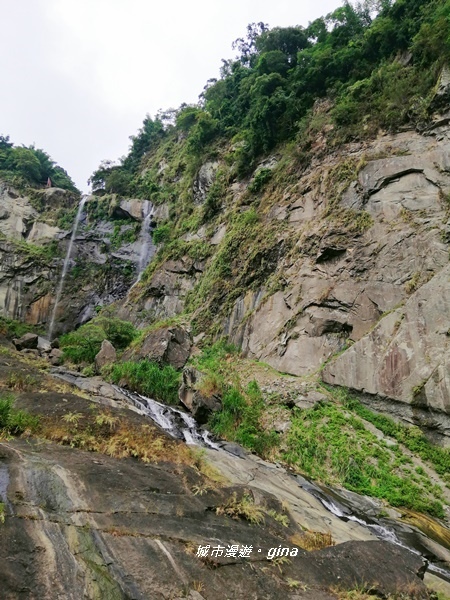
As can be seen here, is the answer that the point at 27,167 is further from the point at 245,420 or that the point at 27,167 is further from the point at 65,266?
the point at 245,420

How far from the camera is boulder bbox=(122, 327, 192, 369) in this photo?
54.4 ft

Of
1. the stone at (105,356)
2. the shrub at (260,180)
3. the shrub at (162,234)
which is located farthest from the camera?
the shrub at (162,234)

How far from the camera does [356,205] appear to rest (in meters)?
15.6

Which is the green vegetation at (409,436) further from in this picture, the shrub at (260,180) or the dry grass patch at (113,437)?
the shrub at (260,180)

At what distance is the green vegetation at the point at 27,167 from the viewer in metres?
42.8

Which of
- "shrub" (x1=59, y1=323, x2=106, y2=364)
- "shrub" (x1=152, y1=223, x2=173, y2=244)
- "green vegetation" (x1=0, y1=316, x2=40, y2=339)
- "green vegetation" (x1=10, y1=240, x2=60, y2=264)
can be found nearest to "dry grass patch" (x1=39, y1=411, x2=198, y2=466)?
"shrub" (x1=59, y1=323, x2=106, y2=364)

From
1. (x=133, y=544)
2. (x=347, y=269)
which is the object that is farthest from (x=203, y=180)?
(x=133, y=544)

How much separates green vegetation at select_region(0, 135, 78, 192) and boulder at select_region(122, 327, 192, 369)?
1353 inches

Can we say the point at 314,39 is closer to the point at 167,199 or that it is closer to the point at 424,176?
the point at 167,199

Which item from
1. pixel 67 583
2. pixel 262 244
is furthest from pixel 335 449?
pixel 262 244

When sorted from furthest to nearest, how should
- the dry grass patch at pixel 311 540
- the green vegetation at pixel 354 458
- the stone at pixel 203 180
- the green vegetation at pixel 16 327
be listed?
the stone at pixel 203 180 → the green vegetation at pixel 16 327 → the green vegetation at pixel 354 458 → the dry grass patch at pixel 311 540

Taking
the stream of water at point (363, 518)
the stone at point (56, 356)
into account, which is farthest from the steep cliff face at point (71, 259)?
the stream of water at point (363, 518)

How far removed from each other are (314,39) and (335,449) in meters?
30.7

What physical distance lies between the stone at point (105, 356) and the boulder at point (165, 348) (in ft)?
2.12
